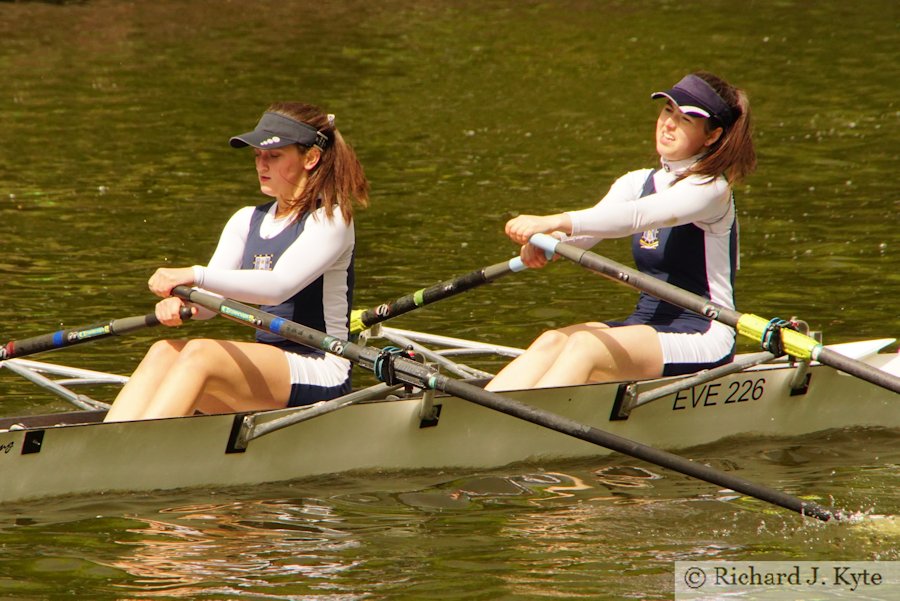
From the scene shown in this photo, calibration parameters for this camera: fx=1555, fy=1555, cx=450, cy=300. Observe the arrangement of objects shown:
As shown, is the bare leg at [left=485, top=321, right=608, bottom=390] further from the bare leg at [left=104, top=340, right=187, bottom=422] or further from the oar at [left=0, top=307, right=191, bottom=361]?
the oar at [left=0, top=307, right=191, bottom=361]

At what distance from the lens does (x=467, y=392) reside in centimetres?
677

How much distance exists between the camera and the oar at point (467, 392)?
21.5 ft

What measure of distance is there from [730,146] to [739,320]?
92 cm

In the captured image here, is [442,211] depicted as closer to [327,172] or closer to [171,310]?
[327,172]

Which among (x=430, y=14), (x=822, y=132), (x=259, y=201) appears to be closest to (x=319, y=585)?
(x=259, y=201)

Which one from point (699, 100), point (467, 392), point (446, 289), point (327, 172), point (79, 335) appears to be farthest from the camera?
point (446, 289)

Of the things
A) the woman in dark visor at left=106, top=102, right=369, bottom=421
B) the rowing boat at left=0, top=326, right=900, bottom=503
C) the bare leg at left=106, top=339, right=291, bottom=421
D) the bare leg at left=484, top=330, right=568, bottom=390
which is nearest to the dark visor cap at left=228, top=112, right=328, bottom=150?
the woman in dark visor at left=106, top=102, right=369, bottom=421

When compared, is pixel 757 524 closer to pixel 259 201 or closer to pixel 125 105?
pixel 259 201

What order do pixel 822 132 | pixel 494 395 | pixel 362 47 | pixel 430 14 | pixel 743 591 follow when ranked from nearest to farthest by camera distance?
pixel 743 591, pixel 494 395, pixel 822 132, pixel 362 47, pixel 430 14

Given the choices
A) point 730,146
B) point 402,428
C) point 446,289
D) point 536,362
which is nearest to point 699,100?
point 730,146

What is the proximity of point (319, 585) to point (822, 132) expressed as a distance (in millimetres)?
12322

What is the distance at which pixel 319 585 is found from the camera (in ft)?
20.2

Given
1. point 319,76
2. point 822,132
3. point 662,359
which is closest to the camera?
point 662,359

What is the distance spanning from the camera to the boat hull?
22.5 feet
